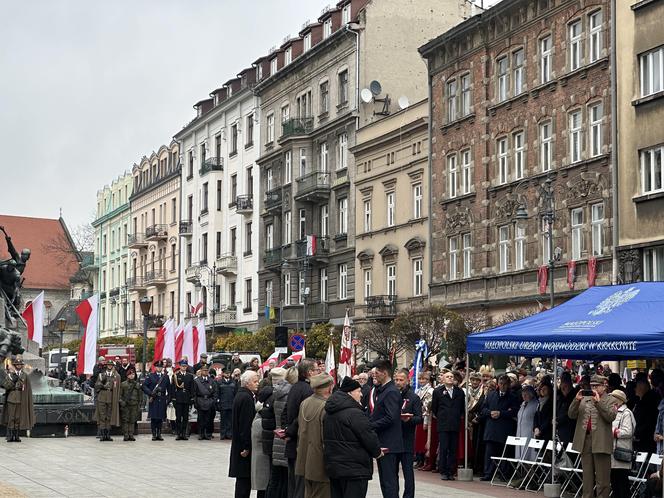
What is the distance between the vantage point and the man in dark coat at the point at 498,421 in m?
22.2

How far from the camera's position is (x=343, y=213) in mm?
59094

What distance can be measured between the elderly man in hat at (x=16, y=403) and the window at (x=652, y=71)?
1832 cm

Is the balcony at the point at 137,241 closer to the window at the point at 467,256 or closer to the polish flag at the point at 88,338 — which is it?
the window at the point at 467,256

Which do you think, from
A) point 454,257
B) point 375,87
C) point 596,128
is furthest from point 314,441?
point 375,87

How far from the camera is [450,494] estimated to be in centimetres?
1962

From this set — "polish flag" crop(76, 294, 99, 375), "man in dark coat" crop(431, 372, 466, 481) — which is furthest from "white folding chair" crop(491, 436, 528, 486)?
"polish flag" crop(76, 294, 99, 375)

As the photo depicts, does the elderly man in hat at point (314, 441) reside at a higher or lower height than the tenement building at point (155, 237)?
lower

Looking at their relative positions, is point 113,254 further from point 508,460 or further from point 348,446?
point 348,446

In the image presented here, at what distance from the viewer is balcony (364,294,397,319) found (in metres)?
52.8

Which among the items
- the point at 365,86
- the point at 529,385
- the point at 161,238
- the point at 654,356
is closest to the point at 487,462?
the point at 529,385

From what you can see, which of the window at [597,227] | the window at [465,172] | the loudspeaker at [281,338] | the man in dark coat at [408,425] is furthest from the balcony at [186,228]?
the man in dark coat at [408,425]

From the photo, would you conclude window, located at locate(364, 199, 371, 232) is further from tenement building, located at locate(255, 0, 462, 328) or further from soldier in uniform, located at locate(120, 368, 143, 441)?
soldier in uniform, located at locate(120, 368, 143, 441)

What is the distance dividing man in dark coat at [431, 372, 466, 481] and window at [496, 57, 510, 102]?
2348 centimetres

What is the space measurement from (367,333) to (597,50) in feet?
43.4
